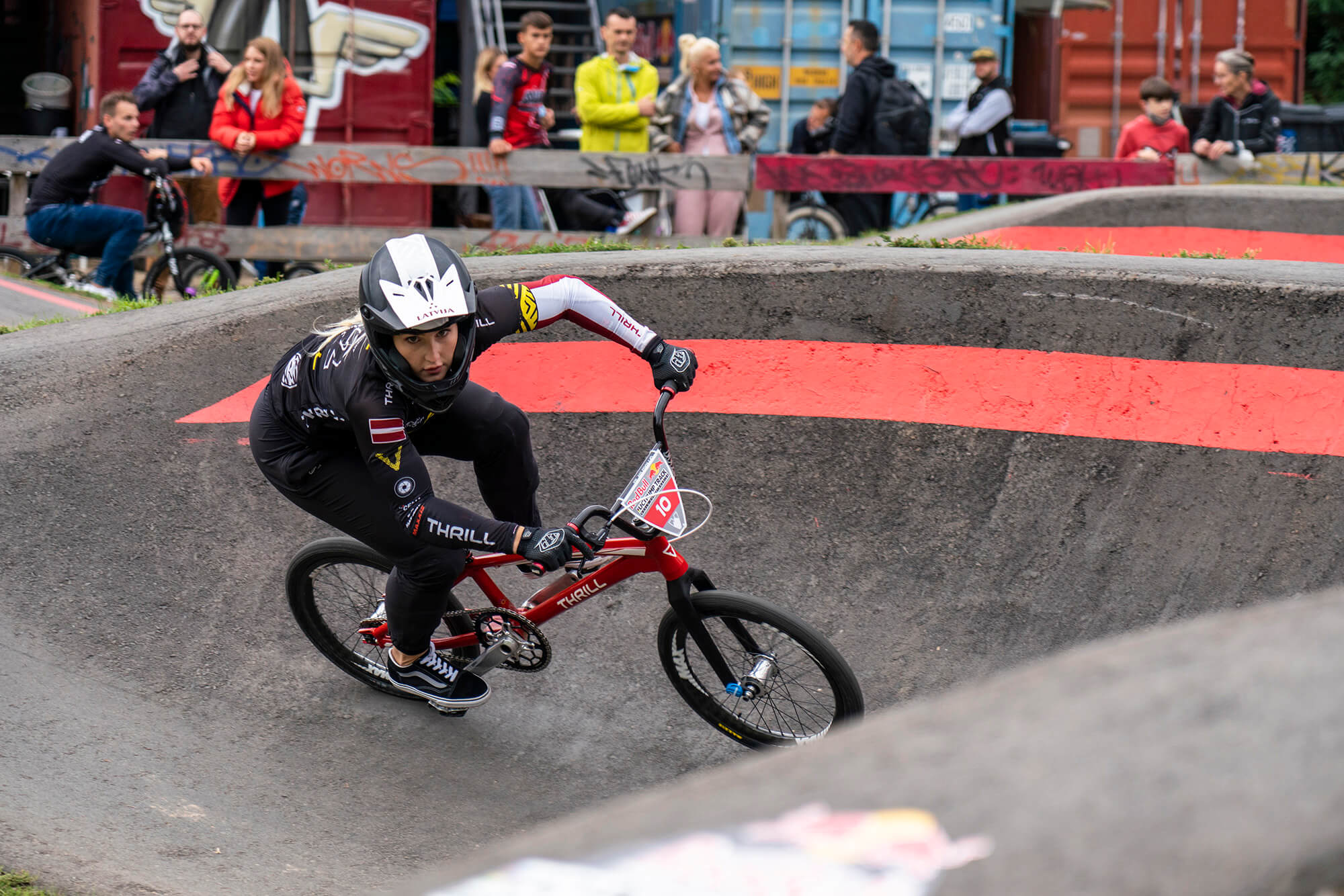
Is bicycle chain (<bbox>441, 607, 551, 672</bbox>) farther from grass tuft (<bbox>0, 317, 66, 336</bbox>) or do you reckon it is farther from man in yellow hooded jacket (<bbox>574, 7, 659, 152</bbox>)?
man in yellow hooded jacket (<bbox>574, 7, 659, 152</bbox>)

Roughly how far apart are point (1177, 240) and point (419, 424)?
7.98 m

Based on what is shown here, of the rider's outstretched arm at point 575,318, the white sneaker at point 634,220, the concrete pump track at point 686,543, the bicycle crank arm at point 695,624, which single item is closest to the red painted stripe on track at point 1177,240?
the white sneaker at point 634,220

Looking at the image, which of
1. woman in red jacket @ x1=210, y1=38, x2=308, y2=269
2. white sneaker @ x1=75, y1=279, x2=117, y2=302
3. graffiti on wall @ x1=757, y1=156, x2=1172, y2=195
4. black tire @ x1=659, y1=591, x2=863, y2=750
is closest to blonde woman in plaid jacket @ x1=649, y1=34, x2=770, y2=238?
graffiti on wall @ x1=757, y1=156, x2=1172, y2=195

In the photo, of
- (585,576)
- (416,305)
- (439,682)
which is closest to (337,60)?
(439,682)

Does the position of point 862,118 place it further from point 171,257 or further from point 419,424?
point 419,424

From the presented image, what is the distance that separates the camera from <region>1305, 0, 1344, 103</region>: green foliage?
25.3 m

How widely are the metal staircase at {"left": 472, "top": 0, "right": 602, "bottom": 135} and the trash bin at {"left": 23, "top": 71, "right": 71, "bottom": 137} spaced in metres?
5.23

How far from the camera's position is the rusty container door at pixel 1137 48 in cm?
1703

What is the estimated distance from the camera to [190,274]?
9820 millimetres

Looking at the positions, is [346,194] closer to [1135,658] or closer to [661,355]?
[661,355]

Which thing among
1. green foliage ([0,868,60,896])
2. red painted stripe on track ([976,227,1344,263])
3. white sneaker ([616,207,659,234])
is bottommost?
green foliage ([0,868,60,896])

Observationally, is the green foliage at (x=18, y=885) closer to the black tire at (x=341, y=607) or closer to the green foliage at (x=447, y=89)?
the black tire at (x=341, y=607)

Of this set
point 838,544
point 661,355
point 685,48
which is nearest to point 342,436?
point 661,355

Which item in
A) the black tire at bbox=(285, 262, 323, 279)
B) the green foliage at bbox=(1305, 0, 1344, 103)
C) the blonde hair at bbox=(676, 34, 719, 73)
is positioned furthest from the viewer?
the green foliage at bbox=(1305, 0, 1344, 103)
